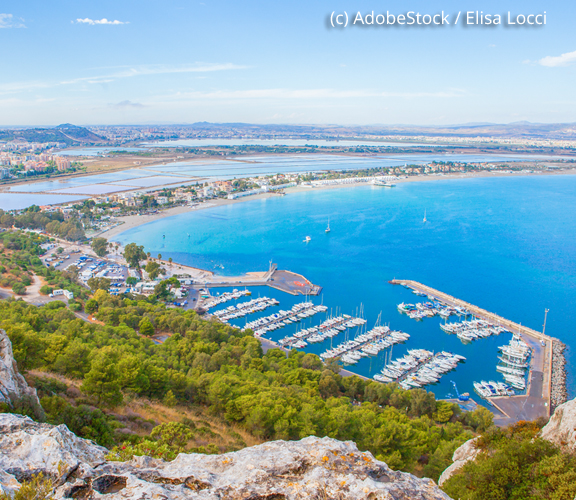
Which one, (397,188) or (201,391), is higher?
(397,188)

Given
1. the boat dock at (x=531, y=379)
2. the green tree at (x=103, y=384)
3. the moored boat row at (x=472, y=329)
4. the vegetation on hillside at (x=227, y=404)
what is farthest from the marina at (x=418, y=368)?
the green tree at (x=103, y=384)

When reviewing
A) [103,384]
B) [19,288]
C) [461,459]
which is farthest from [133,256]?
[461,459]

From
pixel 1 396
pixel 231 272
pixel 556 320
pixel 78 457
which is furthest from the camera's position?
pixel 231 272

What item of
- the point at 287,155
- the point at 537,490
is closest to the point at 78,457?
the point at 537,490

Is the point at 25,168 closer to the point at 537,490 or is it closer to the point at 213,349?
the point at 213,349

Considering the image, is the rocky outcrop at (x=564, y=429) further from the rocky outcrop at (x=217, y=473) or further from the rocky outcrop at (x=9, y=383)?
the rocky outcrop at (x=9, y=383)

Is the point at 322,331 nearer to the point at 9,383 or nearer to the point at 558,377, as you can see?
the point at 558,377
